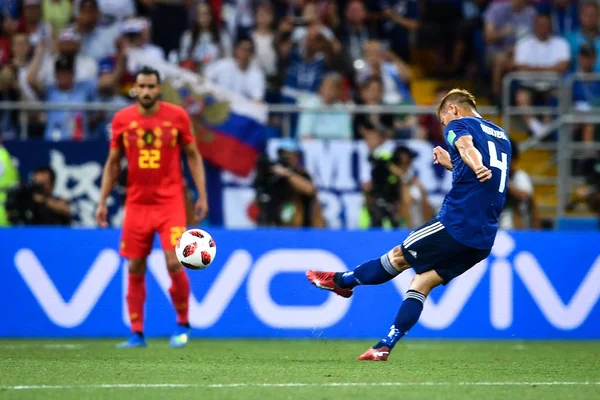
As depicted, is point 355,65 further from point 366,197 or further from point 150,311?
point 150,311

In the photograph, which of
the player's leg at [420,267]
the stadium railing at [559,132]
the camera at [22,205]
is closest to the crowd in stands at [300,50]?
the stadium railing at [559,132]

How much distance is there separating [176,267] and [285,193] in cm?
397

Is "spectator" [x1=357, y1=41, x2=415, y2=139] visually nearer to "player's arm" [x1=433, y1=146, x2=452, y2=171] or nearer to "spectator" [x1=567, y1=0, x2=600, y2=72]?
"spectator" [x1=567, y1=0, x2=600, y2=72]

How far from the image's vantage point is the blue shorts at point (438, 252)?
8180mm

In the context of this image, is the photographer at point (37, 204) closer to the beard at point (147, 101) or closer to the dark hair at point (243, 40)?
the dark hair at point (243, 40)

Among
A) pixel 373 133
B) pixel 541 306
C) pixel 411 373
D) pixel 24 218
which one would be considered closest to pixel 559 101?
pixel 373 133

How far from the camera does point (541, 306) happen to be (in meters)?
12.7

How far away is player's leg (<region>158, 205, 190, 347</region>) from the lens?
33.7ft

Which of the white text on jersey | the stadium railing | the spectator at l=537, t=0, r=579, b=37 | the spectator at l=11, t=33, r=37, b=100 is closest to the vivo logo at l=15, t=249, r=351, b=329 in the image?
the spectator at l=11, t=33, r=37, b=100

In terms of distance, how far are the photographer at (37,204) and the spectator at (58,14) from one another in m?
3.13

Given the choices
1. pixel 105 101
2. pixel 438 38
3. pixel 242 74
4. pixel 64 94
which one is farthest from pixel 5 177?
pixel 438 38

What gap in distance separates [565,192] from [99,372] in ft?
29.3

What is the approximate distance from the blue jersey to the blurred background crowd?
19.4 feet

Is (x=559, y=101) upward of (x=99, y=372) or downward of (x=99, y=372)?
upward
